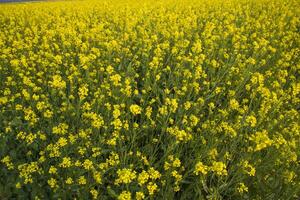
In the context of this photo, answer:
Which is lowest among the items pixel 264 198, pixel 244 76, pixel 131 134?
pixel 264 198

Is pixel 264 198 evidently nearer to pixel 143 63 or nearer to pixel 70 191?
pixel 70 191

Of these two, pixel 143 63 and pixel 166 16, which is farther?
pixel 166 16

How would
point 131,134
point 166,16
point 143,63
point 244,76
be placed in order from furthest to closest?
point 166,16 → point 143,63 → point 244,76 → point 131,134

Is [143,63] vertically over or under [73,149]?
over

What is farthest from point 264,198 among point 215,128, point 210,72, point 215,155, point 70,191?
point 210,72

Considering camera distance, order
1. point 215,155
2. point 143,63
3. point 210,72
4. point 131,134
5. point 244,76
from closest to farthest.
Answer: point 215,155 → point 131,134 → point 244,76 → point 210,72 → point 143,63

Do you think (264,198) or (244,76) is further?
(244,76)

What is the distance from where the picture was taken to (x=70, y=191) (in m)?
2.98

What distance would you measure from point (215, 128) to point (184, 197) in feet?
3.09

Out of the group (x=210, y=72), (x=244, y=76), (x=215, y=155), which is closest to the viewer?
(x=215, y=155)

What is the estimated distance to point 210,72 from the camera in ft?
15.9

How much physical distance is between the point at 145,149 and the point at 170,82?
140 centimetres

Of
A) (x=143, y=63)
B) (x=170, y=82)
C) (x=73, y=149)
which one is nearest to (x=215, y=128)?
(x=170, y=82)

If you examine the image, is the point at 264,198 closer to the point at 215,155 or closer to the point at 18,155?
the point at 215,155
